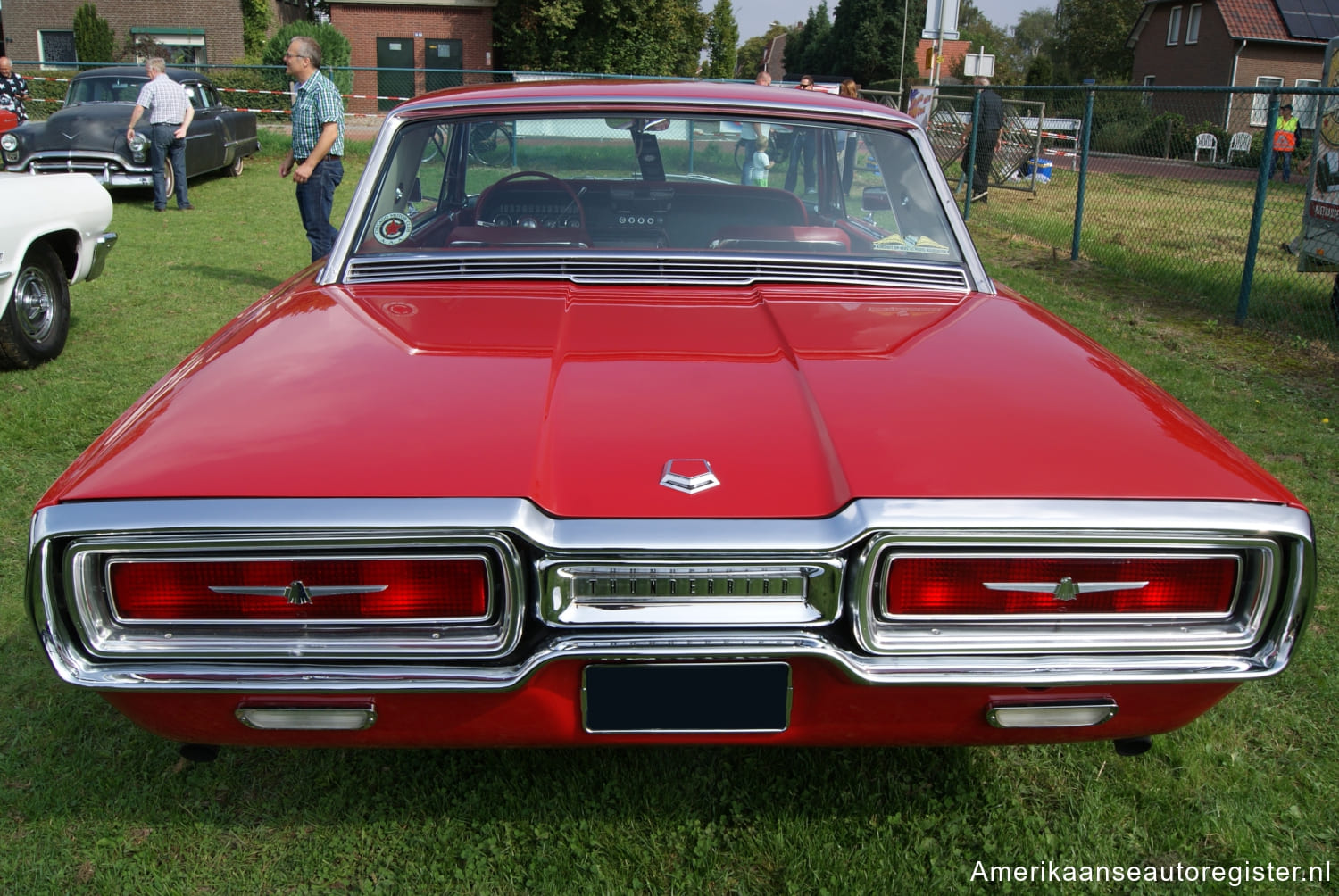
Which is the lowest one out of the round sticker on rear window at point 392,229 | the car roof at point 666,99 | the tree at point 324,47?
the round sticker on rear window at point 392,229

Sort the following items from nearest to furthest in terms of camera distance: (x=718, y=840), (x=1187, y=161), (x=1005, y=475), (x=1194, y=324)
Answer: (x=1005, y=475), (x=718, y=840), (x=1194, y=324), (x=1187, y=161)

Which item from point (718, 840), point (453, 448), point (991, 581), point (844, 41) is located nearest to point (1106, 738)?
point (991, 581)

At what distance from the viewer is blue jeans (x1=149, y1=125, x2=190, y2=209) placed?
37.8 ft

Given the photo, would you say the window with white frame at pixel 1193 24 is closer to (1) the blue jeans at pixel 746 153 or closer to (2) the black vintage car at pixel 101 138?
(2) the black vintage car at pixel 101 138

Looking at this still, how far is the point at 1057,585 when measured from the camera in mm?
1731

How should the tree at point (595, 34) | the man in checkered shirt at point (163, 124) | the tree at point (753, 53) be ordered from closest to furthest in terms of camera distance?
the man in checkered shirt at point (163, 124) < the tree at point (595, 34) < the tree at point (753, 53)

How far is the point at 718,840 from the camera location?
2223mm

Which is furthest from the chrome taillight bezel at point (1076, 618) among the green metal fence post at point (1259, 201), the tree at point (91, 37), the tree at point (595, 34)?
the tree at point (91, 37)

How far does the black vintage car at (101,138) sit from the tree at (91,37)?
20.0 meters

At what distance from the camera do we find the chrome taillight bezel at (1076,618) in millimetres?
1674

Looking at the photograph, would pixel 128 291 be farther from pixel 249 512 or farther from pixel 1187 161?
pixel 1187 161

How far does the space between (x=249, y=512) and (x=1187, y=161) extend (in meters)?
9.34

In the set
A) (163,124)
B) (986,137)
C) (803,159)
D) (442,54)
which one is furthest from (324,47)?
(803,159)

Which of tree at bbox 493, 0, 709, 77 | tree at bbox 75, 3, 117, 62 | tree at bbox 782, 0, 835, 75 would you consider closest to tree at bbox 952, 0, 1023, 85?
tree at bbox 782, 0, 835, 75
